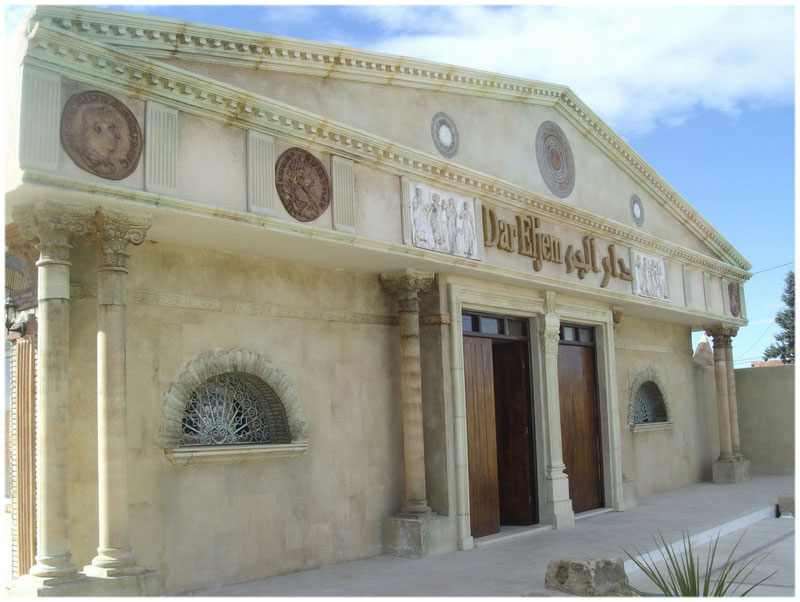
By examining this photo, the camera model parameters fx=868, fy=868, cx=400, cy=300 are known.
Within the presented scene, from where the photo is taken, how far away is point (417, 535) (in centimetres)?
981

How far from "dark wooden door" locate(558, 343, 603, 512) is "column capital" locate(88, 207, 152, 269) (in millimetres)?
7931

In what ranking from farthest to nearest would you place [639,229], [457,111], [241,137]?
[639,229]
[457,111]
[241,137]

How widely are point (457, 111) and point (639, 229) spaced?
528 centimetres

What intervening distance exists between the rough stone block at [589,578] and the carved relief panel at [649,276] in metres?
7.63

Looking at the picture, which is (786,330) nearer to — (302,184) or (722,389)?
(722,389)

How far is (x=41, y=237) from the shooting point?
6.72m

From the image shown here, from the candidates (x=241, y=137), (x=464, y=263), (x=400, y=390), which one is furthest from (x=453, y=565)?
(x=241, y=137)

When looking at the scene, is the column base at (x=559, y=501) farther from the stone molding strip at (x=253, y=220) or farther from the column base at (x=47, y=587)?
the column base at (x=47, y=587)

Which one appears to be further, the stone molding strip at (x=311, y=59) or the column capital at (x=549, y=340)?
the column capital at (x=549, y=340)

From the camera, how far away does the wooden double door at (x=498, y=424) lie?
441 inches

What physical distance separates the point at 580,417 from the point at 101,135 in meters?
9.35

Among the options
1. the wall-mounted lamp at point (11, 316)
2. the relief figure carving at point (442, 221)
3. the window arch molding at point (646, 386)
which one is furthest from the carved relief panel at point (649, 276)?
the wall-mounted lamp at point (11, 316)

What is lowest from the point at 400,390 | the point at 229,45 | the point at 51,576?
the point at 51,576

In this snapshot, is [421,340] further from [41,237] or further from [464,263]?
[41,237]
